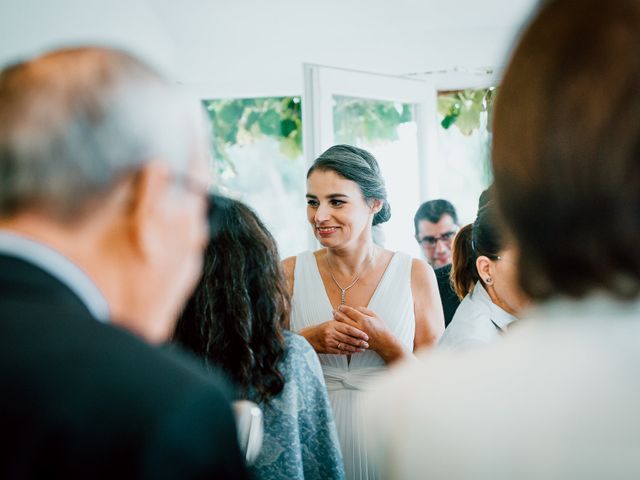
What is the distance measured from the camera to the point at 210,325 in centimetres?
160

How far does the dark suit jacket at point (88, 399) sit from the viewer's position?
52 centimetres

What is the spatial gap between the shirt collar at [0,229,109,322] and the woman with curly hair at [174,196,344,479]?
0.99m

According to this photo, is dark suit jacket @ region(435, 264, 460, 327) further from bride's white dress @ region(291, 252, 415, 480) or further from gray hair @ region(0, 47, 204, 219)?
gray hair @ region(0, 47, 204, 219)

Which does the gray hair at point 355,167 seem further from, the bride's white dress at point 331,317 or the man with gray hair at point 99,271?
the man with gray hair at point 99,271

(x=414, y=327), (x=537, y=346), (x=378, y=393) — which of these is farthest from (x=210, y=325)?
(x=414, y=327)

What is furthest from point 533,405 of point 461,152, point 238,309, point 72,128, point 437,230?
point 461,152

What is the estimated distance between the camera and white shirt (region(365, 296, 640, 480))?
1.87 feet

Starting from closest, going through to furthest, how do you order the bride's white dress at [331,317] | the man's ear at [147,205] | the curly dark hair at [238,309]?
the man's ear at [147,205] < the curly dark hair at [238,309] < the bride's white dress at [331,317]

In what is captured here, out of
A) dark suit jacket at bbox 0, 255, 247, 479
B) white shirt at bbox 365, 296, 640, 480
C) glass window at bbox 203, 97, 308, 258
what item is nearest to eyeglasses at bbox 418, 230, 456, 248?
glass window at bbox 203, 97, 308, 258

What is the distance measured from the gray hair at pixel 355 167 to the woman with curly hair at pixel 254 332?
1.00 m

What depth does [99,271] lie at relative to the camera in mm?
632

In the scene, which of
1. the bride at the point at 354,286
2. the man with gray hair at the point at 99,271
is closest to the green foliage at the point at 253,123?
the bride at the point at 354,286

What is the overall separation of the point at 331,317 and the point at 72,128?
2.12 meters

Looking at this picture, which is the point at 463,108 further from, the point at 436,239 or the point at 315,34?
the point at 436,239
